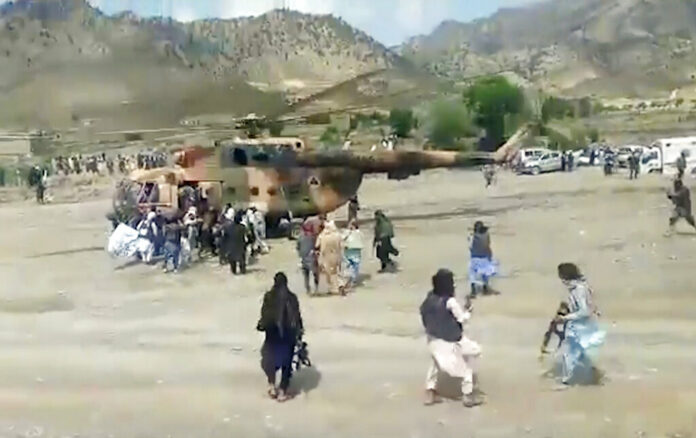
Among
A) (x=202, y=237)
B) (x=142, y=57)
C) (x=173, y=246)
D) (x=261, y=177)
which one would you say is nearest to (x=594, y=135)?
(x=142, y=57)

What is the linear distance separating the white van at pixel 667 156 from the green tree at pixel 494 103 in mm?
29919

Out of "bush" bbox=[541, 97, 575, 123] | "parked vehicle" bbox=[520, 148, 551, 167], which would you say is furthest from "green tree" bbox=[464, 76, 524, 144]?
"parked vehicle" bbox=[520, 148, 551, 167]

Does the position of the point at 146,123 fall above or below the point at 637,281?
above

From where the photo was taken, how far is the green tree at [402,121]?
79.8m

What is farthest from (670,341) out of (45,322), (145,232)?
(145,232)

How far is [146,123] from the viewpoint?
180ft

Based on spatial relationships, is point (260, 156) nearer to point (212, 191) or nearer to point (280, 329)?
point (212, 191)

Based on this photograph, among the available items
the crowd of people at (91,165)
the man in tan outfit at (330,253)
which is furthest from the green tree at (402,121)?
the man in tan outfit at (330,253)

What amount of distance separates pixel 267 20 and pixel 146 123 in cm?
9033

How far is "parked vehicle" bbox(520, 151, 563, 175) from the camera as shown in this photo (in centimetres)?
5200

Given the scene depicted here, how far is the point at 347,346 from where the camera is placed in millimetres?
13141

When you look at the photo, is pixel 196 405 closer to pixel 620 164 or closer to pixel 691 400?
pixel 691 400

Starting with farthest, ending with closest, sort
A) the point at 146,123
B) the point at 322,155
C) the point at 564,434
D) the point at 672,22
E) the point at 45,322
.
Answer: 1. the point at 672,22
2. the point at 146,123
3. the point at 322,155
4. the point at 45,322
5. the point at 564,434

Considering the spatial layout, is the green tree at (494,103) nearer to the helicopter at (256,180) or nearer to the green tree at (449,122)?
the green tree at (449,122)
